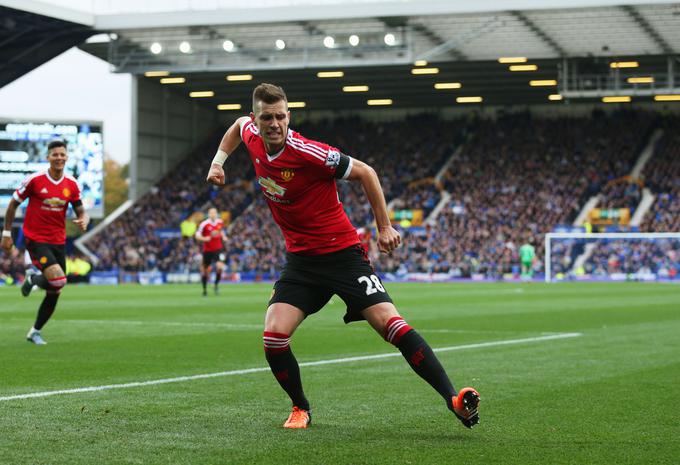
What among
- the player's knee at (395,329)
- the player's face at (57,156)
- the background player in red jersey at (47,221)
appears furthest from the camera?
the background player in red jersey at (47,221)

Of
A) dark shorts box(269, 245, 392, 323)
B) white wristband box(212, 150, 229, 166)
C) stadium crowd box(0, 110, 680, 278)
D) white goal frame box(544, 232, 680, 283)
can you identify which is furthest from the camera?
stadium crowd box(0, 110, 680, 278)

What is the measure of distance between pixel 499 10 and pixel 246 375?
35.4 m

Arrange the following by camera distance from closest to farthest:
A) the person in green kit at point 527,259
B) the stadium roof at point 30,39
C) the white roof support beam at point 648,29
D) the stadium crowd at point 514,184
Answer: the white roof support beam at point 648,29 → the stadium roof at point 30,39 → the person in green kit at point 527,259 → the stadium crowd at point 514,184

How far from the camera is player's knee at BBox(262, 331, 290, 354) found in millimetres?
6875

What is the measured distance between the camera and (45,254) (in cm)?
1298

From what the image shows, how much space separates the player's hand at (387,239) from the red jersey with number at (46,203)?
24.3ft

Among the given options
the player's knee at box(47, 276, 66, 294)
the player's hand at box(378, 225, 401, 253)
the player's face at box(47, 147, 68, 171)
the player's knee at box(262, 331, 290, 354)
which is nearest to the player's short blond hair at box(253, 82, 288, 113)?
the player's hand at box(378, 225, 401, 253)

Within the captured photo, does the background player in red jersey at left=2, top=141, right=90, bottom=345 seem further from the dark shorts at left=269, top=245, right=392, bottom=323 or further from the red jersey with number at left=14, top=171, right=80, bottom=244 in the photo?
the dark shorts at left=269, top=245, right=392, bottom=323

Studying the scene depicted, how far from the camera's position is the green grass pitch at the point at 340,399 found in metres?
5.84

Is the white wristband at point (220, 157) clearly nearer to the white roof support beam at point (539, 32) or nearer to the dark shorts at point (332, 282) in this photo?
the dark shorts at point (332, 282)

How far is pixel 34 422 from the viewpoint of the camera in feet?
22.0

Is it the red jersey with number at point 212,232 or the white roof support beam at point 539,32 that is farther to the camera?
the white roof support beam at point 539,32

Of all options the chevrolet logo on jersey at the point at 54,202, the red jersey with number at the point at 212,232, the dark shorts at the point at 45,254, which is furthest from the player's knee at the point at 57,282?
the red jersey with number at the point at 212,232

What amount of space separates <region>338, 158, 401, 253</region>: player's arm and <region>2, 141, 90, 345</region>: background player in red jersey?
696 cm
